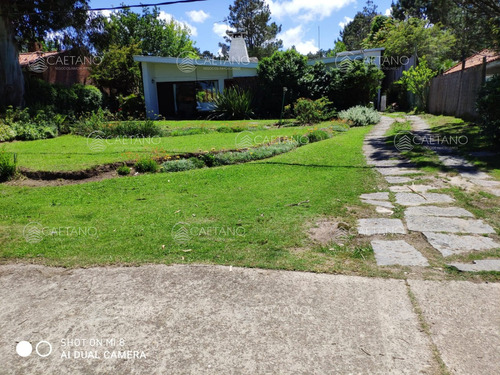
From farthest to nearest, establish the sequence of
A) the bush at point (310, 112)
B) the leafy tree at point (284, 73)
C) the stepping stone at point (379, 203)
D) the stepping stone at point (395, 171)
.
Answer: the leafy tree at point (284, 73) < the bush at point (310, 112) < the stepping stone at point (395, 171) < the stepping stone at point (379, 203)

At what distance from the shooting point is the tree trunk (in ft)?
48.3

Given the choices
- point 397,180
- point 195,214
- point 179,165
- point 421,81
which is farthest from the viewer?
point 421,81

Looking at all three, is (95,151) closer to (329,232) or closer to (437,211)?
(329,232)

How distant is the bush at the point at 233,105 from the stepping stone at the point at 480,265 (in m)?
16.0

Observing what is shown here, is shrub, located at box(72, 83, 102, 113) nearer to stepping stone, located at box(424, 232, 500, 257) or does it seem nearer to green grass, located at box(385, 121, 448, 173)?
green grass, located at box(385, 121, 448, 173)

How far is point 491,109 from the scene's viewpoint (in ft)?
25.8

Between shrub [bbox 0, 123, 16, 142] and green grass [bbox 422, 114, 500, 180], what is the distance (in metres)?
14.1

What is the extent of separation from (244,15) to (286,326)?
173 ft

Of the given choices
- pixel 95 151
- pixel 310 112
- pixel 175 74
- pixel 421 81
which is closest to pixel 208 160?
pixel 95 151

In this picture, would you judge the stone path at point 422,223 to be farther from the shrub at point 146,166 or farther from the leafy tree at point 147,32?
the leafy tree at point 147,32

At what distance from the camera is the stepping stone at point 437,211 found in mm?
4666

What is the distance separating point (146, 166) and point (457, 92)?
12.1 m

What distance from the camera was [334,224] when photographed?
450cm

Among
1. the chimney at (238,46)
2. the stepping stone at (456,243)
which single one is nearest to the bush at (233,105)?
the chimney at (238,46)
